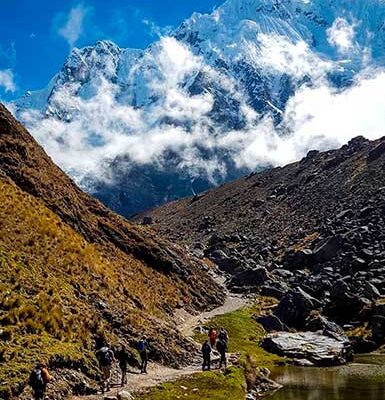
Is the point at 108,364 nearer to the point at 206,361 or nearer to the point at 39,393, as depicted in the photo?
the point at 39,393

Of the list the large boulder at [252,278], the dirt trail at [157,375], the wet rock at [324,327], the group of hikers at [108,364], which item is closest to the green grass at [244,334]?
the dirt trail at [157,375]

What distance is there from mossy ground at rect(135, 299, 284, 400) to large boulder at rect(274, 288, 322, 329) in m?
8.45

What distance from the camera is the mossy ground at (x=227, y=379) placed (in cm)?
5106

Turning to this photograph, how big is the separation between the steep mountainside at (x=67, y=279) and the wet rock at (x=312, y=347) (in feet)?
50.3

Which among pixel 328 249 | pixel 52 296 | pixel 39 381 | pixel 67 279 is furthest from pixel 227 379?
A: pixel 328 249

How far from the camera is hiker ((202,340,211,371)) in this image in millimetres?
61031

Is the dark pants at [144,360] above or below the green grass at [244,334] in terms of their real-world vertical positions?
below

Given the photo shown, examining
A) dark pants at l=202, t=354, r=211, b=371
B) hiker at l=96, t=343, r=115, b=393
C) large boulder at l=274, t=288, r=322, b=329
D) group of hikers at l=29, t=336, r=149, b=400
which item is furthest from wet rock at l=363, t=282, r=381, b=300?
hiker at l=96, t=343, r=115, b=393

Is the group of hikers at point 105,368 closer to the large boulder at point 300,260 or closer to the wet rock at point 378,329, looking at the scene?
the wet rock at point 378,329

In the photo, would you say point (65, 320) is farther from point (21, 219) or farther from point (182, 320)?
point (182, 320)

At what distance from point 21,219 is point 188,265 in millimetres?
63204

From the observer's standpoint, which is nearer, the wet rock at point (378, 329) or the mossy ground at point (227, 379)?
the mossy ground at point (227, 379)

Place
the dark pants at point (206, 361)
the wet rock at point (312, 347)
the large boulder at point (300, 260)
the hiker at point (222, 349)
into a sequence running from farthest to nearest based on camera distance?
the large boulder at point (300, 260), the wet rock at point (312, 347), the hiker at point (222, 349), the dark pants at point (206, 361)

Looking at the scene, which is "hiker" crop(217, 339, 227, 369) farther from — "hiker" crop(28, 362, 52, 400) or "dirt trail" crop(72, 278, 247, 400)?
"hiker" crop(28, 362, 52, 400)
